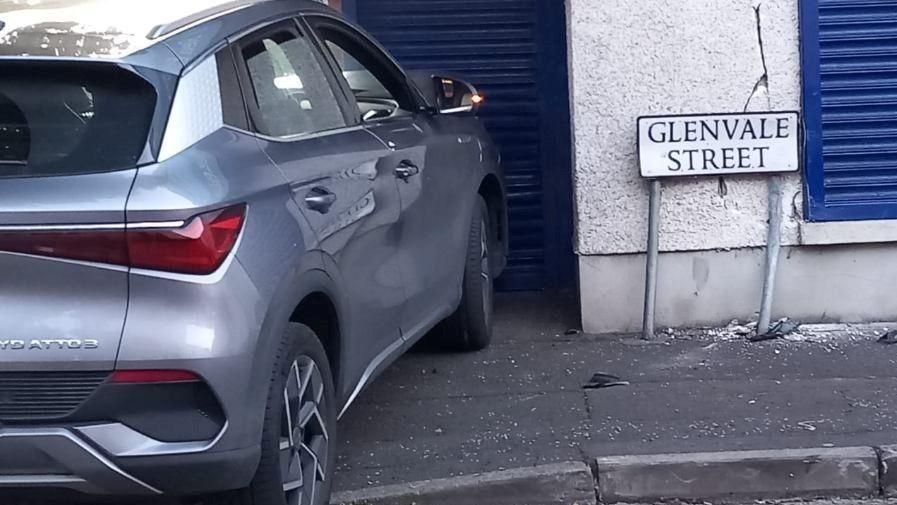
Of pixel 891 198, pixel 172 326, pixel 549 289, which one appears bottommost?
pixel 549 289

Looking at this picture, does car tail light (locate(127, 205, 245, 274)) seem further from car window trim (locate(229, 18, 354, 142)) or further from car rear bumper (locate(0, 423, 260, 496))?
car window trim (locate(229, 18, 354, 142))

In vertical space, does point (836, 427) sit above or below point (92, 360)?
below

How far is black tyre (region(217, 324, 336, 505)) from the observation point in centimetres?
373

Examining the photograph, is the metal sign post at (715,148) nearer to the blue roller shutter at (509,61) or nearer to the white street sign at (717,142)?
the white street sign at (717,142)

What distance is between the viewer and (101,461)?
3.36m

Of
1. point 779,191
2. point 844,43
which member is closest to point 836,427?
point 779,191

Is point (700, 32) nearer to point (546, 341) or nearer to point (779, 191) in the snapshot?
point (779, 191)

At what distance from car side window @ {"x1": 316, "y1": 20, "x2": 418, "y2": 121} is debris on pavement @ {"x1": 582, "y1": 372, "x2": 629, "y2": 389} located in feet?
4.99

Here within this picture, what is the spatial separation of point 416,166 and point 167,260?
6.69ft

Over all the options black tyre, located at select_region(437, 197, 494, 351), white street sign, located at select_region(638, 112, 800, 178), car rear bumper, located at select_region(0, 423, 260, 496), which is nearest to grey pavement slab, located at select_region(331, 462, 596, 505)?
car rear bumper, located at select_region(0, 423, 260, 496)

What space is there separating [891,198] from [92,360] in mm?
4595

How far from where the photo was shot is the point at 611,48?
21.3ft

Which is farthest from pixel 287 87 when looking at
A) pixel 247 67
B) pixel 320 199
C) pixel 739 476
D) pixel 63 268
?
pixel 739 476

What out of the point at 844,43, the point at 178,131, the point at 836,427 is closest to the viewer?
the point at 178,131
